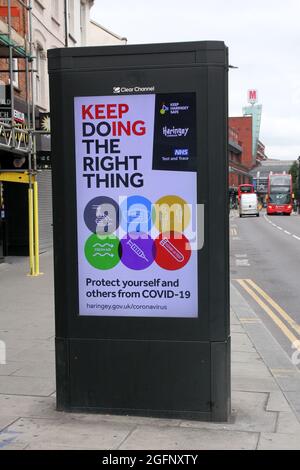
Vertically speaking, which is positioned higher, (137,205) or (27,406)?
(137,205)

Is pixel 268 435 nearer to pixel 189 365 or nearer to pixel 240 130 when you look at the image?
pixel 189 365

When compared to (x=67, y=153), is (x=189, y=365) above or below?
below

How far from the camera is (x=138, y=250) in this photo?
4562 mm

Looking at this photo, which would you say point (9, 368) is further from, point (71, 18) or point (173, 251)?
point (71, 18)

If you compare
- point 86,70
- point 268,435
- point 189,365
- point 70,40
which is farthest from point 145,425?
point 70,40

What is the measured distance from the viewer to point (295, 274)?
1490 cm

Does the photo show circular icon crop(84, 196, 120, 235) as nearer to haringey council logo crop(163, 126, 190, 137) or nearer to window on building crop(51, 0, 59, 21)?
haringey council logo crop(163, 126, 190, 137)

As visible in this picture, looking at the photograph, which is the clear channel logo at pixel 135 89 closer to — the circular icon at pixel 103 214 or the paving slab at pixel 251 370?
the circular icon at pixel 103 214

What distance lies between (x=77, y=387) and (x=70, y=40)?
22.0 m

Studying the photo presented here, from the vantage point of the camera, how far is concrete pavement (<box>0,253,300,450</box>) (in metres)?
4.12

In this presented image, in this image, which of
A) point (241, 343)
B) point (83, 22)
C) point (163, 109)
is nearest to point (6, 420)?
point (163, 109)

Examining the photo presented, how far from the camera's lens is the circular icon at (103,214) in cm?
458

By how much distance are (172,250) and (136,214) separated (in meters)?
0.39

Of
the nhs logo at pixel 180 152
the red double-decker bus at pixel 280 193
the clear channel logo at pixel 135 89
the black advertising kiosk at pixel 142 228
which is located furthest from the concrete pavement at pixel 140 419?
the red double-decker bus at pixel 280 193
